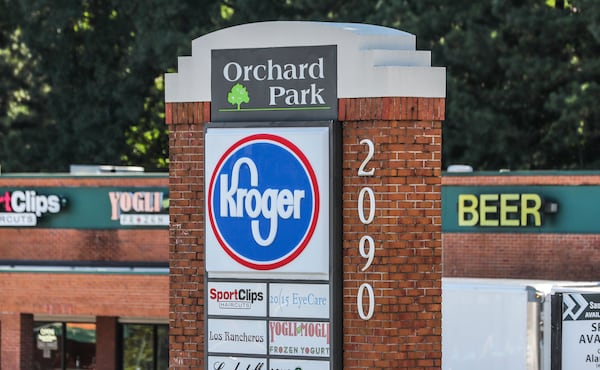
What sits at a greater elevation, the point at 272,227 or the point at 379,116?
the point at 379,116

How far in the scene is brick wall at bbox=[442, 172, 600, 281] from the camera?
3058 centimetres

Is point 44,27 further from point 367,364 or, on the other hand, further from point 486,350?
point 367,364

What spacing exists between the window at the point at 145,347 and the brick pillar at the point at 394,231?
2178 centimetres

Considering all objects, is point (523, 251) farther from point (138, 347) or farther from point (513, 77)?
point (513, 77)

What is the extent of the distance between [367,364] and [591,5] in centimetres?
3090

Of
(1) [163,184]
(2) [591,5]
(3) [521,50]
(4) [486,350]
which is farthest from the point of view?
(3) [521,50]

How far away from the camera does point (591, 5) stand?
142 ft

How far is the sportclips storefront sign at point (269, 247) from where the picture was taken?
14234 millimetres

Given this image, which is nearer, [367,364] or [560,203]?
[367,364]

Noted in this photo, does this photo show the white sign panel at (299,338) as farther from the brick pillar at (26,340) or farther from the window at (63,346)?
the window at (63,346)

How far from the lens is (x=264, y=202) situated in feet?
47.1

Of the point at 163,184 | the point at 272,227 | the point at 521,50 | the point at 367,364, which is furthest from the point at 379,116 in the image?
the point at 521,50

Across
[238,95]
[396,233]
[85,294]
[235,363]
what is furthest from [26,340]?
[396,233]

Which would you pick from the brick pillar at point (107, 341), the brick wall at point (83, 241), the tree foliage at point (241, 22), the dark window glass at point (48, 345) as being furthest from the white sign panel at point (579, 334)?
the tree foliage at point (241, 22)
